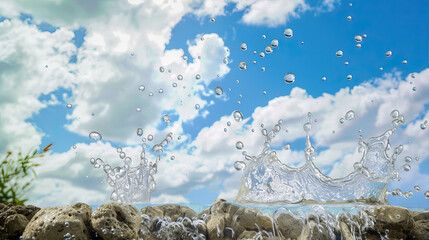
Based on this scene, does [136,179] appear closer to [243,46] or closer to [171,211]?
[171,211]

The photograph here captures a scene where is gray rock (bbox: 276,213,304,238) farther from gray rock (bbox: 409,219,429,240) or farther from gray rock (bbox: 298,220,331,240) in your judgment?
gray rock (bbox: 409,219,429,240)

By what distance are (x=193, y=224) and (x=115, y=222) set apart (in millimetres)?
911

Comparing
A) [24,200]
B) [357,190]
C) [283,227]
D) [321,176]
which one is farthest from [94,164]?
[357,190]

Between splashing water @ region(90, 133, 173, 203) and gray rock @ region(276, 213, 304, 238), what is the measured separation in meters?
2.23

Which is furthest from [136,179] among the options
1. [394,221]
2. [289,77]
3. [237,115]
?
[394,221]

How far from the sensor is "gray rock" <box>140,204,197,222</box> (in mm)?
4020

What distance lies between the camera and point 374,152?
5.57 meters

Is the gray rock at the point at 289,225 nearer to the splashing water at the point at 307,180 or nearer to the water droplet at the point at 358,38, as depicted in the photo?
the splashing water at the point at 307,180

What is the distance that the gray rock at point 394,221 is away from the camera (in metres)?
4.05

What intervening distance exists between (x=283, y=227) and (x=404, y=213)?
1.41m

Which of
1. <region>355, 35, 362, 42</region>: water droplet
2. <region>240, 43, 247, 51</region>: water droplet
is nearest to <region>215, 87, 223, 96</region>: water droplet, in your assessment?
<region>240, 43, 247, 51</region>: water droplet

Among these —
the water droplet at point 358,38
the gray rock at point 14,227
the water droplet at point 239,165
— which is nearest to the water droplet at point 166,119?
the water droplet at point 239,165

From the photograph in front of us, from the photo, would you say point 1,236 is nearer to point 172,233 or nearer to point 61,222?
point 61,222

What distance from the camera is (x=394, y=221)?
4066 millimetres
